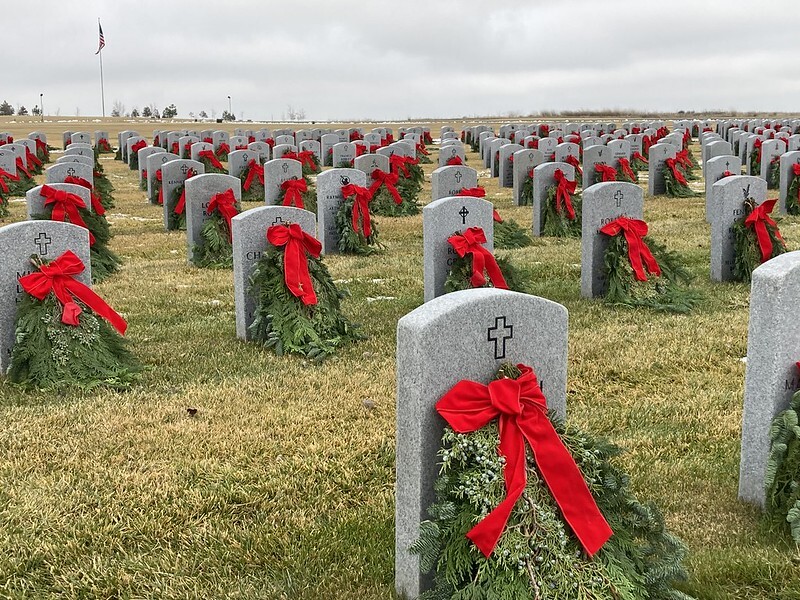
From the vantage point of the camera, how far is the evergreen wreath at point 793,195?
15.2 metres

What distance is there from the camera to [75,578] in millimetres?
3824

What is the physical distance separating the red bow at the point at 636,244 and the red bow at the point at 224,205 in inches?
189

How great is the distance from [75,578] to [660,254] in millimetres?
6927

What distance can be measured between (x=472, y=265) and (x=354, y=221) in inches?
169

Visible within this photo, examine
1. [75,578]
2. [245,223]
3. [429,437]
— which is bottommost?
[75,578]

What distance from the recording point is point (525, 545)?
3096 millimetres

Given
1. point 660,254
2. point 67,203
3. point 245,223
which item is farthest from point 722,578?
point 67,203

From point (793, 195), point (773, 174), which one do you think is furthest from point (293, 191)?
point (773, 174)

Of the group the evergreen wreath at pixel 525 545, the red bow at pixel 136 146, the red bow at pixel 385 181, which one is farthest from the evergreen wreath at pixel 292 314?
the red bow at pixel 136 146

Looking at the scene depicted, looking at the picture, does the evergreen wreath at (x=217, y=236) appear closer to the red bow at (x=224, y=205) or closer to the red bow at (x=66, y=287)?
the red bow at (x=224, y=205)

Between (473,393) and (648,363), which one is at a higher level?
(473,393)

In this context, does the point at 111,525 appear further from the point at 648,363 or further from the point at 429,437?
the point at 648,363

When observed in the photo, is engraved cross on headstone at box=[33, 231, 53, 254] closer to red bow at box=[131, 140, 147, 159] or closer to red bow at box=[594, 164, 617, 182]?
red bow at box=[594, 164, 617, 182]

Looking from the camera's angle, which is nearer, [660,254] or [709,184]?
[660,254]
